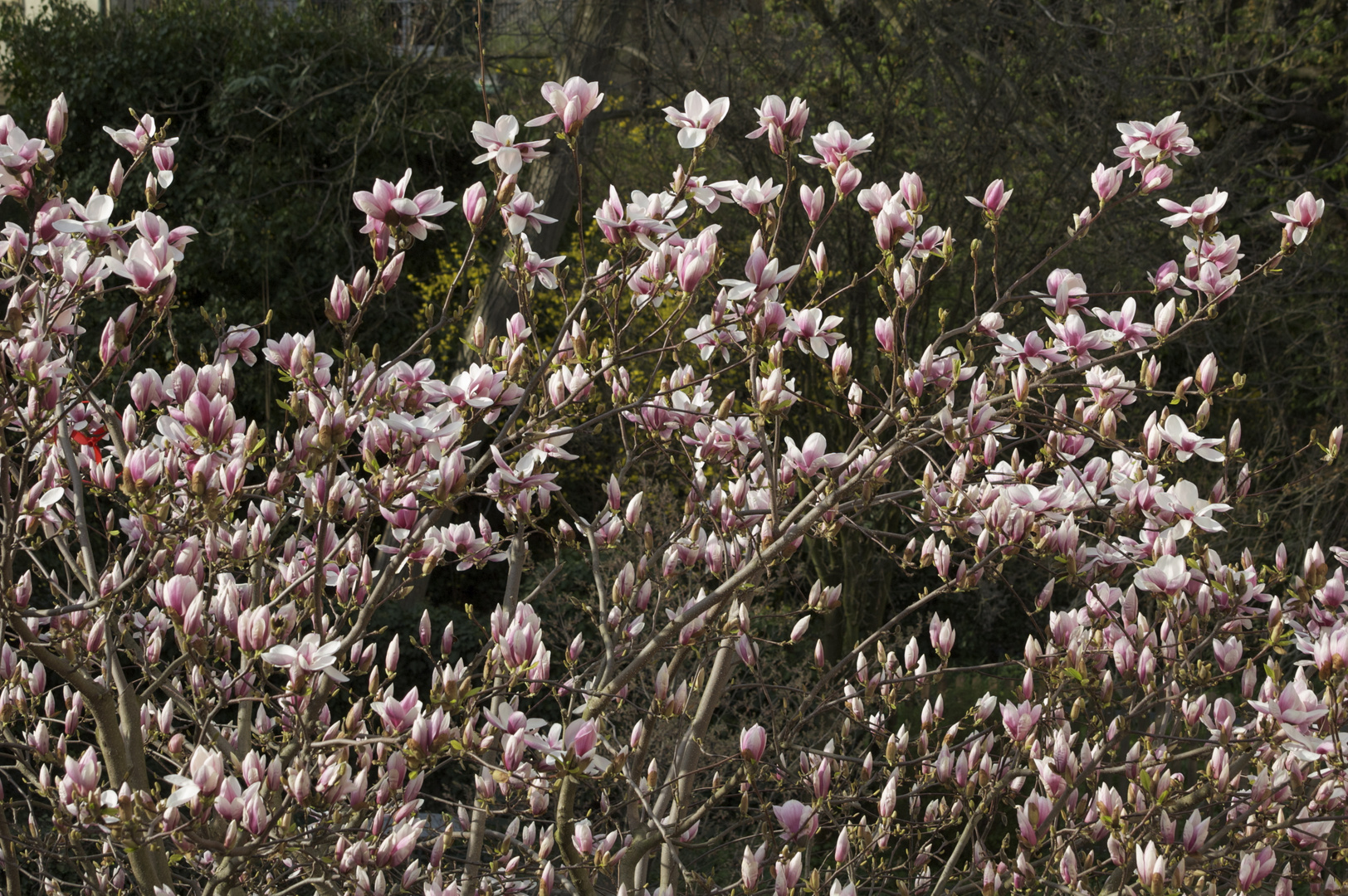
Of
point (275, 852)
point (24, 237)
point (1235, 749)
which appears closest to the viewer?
point (275, 852)

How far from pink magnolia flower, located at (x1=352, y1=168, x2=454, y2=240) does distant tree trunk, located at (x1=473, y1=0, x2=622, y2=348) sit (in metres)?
5.73

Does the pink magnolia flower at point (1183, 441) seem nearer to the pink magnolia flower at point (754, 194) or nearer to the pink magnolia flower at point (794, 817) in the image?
the pink magnolia flower at point (754, 194)

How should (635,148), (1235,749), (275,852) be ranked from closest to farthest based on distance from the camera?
(275,852) < (1235,749) < (635,148)

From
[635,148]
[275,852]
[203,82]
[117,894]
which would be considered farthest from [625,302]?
[275,852]

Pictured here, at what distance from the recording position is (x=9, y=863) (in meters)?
2.10

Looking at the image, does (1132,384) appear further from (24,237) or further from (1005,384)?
(24,237)

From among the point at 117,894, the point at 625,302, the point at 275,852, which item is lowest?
the point at 625,302

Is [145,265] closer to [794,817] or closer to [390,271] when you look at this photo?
[390,271]

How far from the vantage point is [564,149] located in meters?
7.55

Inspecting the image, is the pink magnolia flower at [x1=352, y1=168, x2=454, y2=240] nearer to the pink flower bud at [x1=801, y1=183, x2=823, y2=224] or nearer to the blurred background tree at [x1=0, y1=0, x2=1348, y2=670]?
the pink flower bud at [x1=801, y1=183, x2=823, y2=224]

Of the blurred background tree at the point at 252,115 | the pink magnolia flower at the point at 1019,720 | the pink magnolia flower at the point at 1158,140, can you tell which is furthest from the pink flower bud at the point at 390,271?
the blurred background tree at the point at 252,115

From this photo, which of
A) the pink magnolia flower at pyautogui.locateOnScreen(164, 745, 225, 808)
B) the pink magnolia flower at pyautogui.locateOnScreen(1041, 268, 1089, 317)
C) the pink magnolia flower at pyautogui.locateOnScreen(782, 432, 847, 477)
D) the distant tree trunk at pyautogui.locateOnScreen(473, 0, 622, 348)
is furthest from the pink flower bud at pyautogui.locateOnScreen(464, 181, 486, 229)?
the distant tree trunk at pyautogui.locateOnScreen(473, 0, 622, 348)

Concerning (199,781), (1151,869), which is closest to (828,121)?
(1151,869)

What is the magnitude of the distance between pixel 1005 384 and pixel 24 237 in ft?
5.87
